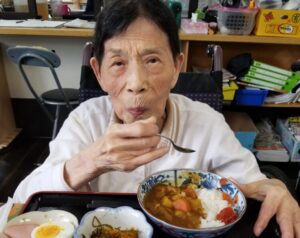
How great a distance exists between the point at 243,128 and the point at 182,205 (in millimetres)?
1709

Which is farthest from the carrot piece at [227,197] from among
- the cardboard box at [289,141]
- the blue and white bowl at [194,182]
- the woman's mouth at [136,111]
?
the cardboard box at [289,141]

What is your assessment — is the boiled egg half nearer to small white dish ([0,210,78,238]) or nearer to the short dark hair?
small white dish ([0,210,78,238])

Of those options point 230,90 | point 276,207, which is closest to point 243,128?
point 230,90

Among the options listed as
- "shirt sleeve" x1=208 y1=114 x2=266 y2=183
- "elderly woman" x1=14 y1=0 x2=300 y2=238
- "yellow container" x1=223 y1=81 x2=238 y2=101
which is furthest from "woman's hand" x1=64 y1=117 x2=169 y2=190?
"yellow container" x1=223 y1=81 x2=238 y2=101

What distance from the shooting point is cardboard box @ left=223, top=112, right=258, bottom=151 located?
2229 millimetres

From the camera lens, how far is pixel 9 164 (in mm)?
2393

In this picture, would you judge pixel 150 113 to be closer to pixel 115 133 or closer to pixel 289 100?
pixel 115 133

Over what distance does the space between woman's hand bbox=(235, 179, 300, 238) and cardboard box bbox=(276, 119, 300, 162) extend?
5.43 ft

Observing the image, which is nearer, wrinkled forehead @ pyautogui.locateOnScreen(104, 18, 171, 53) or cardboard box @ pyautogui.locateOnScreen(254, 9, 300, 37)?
wrinkled forehead @ pyautogui.locateOnScreen(104, 18, 171, 53)

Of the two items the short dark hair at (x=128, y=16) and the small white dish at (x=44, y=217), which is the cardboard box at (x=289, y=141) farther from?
the small white dish at (x=44, y=217)

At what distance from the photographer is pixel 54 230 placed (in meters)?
0.59

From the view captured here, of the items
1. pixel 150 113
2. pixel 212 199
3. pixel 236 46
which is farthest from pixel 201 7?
pixel 212 199

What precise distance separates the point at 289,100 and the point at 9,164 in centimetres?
230

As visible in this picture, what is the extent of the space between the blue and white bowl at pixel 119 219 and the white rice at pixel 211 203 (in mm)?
136
